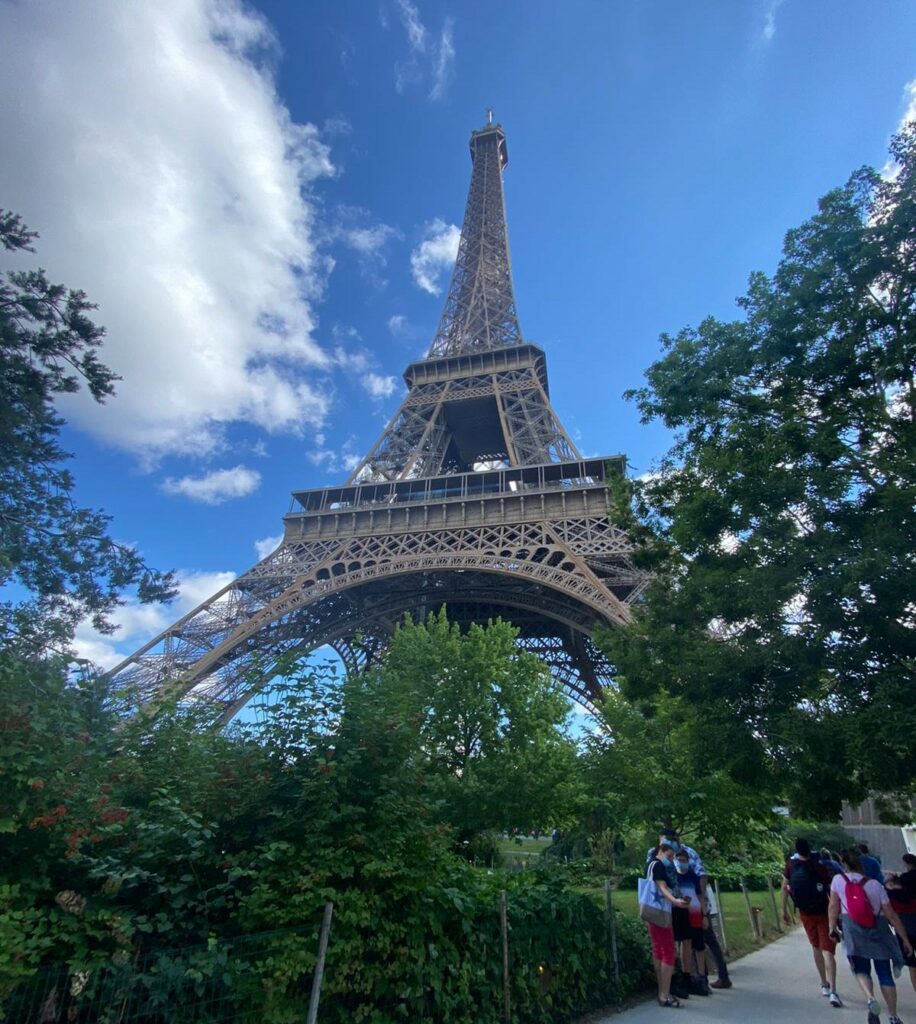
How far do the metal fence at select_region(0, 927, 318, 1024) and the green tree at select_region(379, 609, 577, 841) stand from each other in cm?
1245

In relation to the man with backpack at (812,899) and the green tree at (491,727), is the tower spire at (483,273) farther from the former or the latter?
the man with backpack at (812,899)

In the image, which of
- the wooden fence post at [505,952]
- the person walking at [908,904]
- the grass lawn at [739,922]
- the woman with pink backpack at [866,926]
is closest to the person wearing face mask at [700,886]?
the grass lawn at [739,922]

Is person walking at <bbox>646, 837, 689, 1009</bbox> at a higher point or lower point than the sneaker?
higher

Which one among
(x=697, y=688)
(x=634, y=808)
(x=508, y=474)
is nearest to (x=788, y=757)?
(x=697, y=688)

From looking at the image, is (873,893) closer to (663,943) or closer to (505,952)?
(663,943)

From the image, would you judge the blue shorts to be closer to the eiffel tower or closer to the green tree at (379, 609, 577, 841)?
the green tree at (379, 609, 577, 841)

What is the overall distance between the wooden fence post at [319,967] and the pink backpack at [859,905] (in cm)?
564

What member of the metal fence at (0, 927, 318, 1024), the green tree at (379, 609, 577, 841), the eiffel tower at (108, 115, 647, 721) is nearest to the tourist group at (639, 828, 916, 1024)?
the metal fence at (0, 927, 318, 1024)

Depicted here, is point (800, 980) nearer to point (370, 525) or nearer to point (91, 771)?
point (91, 771)

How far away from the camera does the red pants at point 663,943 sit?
7336mm

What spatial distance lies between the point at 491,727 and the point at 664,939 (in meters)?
13.2

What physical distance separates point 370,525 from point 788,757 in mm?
23724

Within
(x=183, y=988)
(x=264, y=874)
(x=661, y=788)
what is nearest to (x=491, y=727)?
(x=661, y=788)

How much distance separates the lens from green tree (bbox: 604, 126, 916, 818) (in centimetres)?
742
